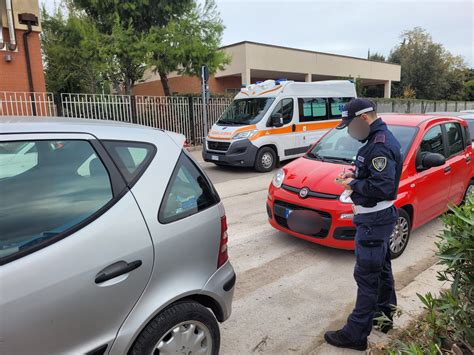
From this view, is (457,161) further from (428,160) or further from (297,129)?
(297,129)

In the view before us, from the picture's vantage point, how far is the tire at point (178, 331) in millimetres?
1907

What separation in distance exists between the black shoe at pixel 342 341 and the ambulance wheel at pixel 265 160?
284 inches

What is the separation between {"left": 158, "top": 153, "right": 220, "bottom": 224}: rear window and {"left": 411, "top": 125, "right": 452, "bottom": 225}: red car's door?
2.92m

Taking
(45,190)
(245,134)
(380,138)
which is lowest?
(245,134)

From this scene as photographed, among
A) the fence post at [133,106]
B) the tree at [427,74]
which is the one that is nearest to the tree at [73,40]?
the fence post at [133,106]

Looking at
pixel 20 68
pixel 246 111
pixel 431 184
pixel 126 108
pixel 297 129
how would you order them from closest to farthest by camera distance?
1. pixel 431 184
2. pixel 246 111
3. pixel 297 129
4. pixel 20 68
5. pixel 126 108

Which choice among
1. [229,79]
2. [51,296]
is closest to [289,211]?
[51,296]

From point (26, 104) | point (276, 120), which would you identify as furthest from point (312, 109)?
point (26, 104)

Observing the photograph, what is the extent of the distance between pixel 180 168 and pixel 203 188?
0.76 ft

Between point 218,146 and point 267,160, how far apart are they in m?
1.40

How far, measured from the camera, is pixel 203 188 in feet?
7.79

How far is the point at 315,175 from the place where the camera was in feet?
14.4

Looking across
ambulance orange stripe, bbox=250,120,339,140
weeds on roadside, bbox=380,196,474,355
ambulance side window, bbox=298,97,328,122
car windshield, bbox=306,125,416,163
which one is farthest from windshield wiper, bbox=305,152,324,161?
ambulance side window, bbox=298,97,328,122

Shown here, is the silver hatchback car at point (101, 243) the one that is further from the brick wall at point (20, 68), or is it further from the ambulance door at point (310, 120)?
the brick wall at point (20, 68)
